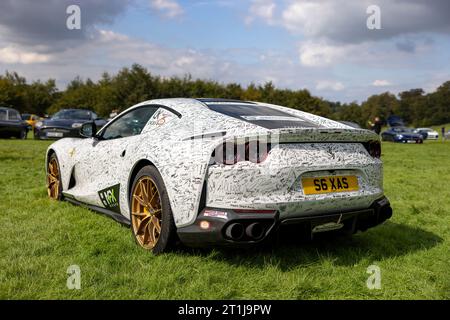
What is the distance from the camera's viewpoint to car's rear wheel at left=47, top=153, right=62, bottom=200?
5.24m

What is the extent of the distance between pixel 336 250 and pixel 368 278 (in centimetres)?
63

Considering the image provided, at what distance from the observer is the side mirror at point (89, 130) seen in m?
4.62

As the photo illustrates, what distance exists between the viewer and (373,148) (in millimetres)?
3512

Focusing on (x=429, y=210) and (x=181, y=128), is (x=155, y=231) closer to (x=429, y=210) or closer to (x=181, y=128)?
(x=181, y=128)

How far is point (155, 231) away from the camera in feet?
11.0

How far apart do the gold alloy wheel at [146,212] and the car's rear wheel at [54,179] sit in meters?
2.04

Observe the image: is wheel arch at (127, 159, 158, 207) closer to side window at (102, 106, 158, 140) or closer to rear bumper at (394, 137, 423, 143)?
side window at (102, 106, 158, 140)

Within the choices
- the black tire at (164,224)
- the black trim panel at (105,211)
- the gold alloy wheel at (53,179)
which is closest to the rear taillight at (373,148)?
the black tire at (164,224)

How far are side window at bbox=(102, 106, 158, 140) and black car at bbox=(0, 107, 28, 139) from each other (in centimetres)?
1528

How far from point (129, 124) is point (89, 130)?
746mm

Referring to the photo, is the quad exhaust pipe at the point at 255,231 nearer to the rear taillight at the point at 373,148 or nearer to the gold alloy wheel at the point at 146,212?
the gold alloy wheel at the point at 146,212

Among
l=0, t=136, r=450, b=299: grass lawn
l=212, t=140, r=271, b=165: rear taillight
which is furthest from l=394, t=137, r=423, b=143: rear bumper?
l=212, t=140, r=271, b=165: rear taillight

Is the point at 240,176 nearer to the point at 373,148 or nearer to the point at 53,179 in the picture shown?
the point at 373,148

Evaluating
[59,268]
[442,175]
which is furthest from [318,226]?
[442,175]
